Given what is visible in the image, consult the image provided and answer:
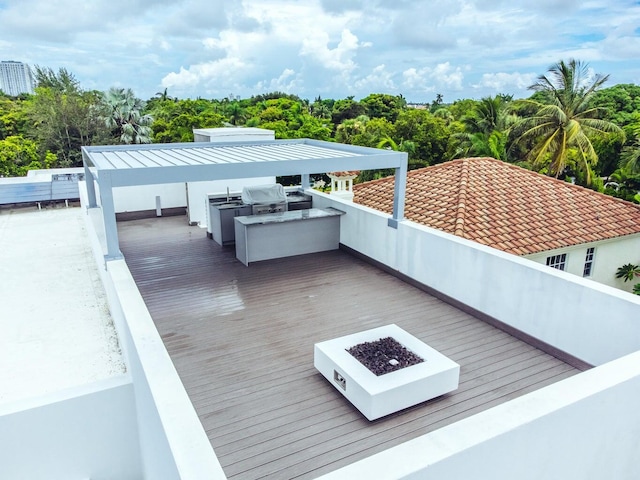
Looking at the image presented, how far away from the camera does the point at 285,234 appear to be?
29.4ft

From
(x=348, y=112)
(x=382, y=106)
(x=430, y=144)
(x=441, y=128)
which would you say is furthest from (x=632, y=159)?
(x=348, y=112)

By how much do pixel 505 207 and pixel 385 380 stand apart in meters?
9.72

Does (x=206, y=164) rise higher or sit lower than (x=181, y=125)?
lower

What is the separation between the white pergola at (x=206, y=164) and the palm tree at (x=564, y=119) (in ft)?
57.2

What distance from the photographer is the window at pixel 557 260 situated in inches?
464

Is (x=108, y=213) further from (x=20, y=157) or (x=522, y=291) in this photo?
(x=20, y=157)

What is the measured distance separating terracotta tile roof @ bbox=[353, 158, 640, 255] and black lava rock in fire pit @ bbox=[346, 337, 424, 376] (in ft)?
19.9

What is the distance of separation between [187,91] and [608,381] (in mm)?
56798

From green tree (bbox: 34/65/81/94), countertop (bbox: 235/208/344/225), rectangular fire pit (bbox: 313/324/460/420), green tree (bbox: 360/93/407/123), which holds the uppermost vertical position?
green tree (bbox: 34/65/81/94)

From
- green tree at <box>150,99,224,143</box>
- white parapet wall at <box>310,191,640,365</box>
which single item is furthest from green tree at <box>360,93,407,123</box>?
white parapet wall at <box>310,191,640,365</box>

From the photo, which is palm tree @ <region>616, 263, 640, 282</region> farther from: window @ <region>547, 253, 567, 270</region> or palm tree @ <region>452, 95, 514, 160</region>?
palm tree @ <region>452, 95, 514, 160</region>

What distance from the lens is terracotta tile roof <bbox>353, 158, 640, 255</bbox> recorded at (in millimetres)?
11258

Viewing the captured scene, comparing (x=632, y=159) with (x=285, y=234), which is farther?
(x=632, y=159)

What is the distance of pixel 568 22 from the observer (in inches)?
1758
